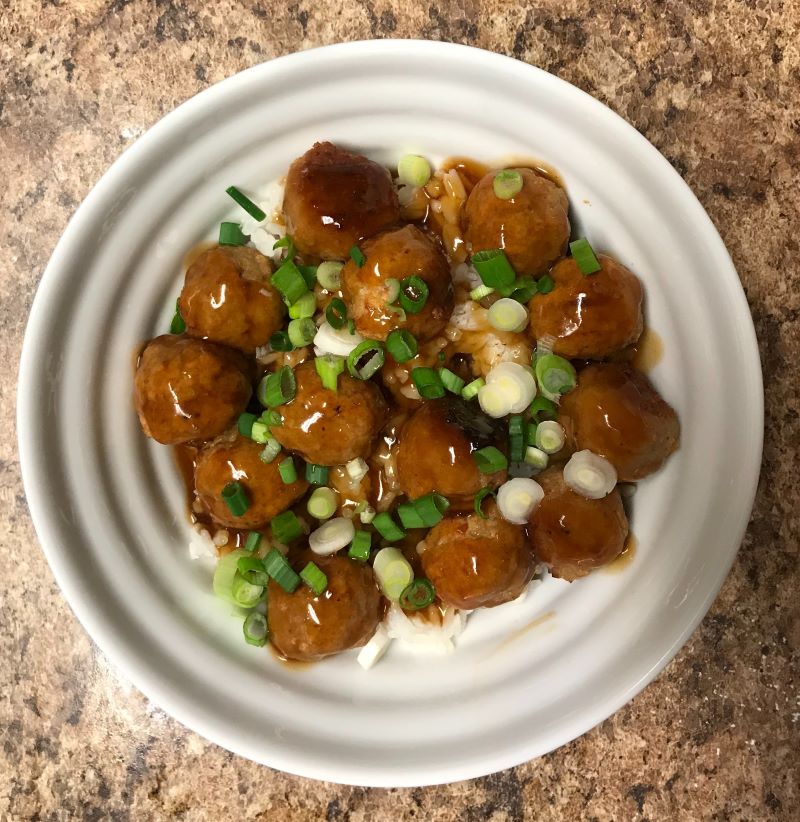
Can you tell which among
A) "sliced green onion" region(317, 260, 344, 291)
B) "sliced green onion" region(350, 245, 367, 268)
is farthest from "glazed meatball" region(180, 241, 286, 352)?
"sliced green onion" region(350, 245, 367, 268)

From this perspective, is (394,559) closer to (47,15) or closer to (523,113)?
(523,113)

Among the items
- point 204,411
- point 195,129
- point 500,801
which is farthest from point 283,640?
point 195,129

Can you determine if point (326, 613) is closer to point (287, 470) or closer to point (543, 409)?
point (287, 470)

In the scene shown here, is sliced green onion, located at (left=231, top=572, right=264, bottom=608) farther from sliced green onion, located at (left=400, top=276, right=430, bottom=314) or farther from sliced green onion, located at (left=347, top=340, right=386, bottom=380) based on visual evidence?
sliced green onion, located at (left=400, top=276, right=430, bottom=314)

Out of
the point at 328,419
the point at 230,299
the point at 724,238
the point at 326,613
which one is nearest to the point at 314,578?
the point at 326,613

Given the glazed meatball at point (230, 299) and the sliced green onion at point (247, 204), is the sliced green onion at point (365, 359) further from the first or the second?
the sliced green onion at point (247, 204)

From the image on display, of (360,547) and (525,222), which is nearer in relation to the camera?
(525,222)
